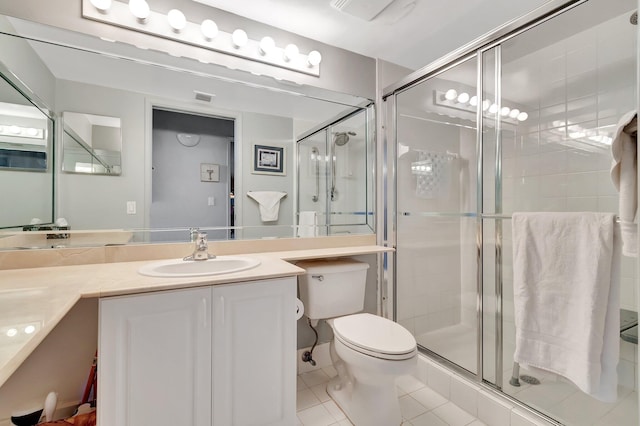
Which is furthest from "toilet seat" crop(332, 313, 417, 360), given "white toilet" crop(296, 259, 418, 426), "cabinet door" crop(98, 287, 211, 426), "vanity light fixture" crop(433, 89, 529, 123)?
"vanity light fixture" crop(433, 89, 529, 123)

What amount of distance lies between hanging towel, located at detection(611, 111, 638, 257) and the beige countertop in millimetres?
1132

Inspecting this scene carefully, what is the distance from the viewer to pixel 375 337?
141 cm

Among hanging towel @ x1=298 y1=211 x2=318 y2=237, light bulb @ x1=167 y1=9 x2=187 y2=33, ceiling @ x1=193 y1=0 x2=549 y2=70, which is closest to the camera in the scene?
light bulb @ x1=167 y1=9 x2=187 y2=33

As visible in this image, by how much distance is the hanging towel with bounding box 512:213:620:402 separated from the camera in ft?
3.57

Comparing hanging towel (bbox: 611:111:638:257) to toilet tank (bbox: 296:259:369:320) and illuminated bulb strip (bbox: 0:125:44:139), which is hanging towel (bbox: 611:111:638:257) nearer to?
toilet tank (bbox: 296:259:369:320)

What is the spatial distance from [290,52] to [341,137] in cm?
65

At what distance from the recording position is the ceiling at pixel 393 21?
63.9 inches

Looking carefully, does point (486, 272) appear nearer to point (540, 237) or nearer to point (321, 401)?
point (540, 237)

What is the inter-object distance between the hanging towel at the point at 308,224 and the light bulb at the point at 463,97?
3.86 feet

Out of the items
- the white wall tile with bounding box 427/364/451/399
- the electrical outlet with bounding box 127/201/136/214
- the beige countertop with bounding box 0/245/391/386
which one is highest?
the electrical outlet with bounding box 127/201/136/214

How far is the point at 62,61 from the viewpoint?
1.38 meters

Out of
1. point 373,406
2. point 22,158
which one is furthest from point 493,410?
point 22,158

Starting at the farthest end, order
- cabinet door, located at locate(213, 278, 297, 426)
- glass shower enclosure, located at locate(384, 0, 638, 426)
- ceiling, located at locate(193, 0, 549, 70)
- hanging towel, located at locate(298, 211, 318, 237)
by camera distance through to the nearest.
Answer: hanging towel, located at locate(298, 211, 318, 237) → ceiling, located at locate(193, 0, 549, 70) → glass shower enclosure, located at locate(384, 0, 638, 426) → cabinet door, located at locate(213, 278, 297, 426)

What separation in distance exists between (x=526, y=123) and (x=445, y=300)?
1236mm
